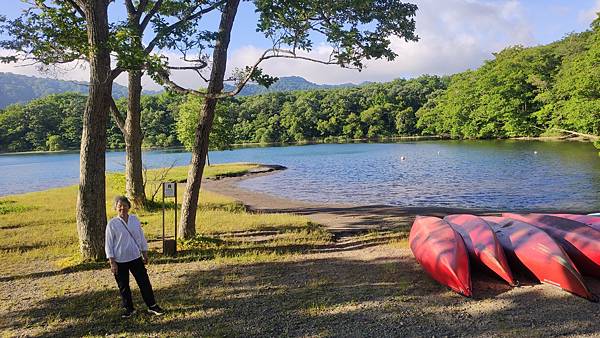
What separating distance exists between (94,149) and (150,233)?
3.92 metres

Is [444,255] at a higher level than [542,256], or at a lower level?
lower

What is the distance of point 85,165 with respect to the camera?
28.3 ft

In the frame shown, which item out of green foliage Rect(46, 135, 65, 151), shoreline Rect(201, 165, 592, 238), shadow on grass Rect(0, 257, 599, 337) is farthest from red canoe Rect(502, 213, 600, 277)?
green foliage Rect(46, 135, 65, 151)

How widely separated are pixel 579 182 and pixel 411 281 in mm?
19910

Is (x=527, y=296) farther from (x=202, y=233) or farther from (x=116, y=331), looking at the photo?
(x=202, y=233)

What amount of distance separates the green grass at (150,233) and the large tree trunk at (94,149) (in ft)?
1.82

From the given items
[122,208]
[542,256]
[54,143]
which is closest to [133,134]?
[122,208]

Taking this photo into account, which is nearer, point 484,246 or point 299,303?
point 299,303

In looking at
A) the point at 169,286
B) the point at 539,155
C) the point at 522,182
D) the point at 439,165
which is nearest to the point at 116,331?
the point at 169,286

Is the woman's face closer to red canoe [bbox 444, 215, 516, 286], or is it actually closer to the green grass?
the green grass

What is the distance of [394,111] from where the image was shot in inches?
3907

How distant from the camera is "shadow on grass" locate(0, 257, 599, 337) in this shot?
5332 mm

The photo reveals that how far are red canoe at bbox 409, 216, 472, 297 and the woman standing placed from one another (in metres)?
4.22

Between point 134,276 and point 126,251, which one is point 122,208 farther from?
point 134,276
